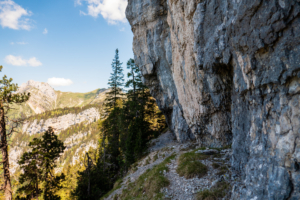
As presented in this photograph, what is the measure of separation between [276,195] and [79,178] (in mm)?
23101

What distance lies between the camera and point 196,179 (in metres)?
8.64

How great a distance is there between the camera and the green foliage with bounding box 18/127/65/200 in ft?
47.0

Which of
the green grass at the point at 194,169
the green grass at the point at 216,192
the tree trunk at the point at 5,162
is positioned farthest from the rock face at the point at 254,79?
the tree trunk at the point at 5,162

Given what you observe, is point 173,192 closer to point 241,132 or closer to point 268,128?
point 241,132

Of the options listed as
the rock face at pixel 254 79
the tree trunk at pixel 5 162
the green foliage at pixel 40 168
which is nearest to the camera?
the rock face at pixel 254 79

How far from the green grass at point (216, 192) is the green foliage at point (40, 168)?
1538 centimetres

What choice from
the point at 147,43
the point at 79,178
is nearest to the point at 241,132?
the point at 147,43

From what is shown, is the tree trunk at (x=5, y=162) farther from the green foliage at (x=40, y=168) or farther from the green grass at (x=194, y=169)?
the green grass at (x=194, y=169)

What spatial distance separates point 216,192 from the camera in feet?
22.4

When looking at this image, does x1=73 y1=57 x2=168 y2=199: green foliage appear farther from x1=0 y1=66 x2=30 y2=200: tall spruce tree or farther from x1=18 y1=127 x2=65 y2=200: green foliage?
x1=0 y1=66 x2=30 y2=200: tall spruce tree

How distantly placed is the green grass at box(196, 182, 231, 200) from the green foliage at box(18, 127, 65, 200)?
50.5 ft

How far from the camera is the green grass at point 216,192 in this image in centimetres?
666

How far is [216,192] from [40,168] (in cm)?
1667

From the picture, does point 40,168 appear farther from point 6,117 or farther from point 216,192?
point 216,192
